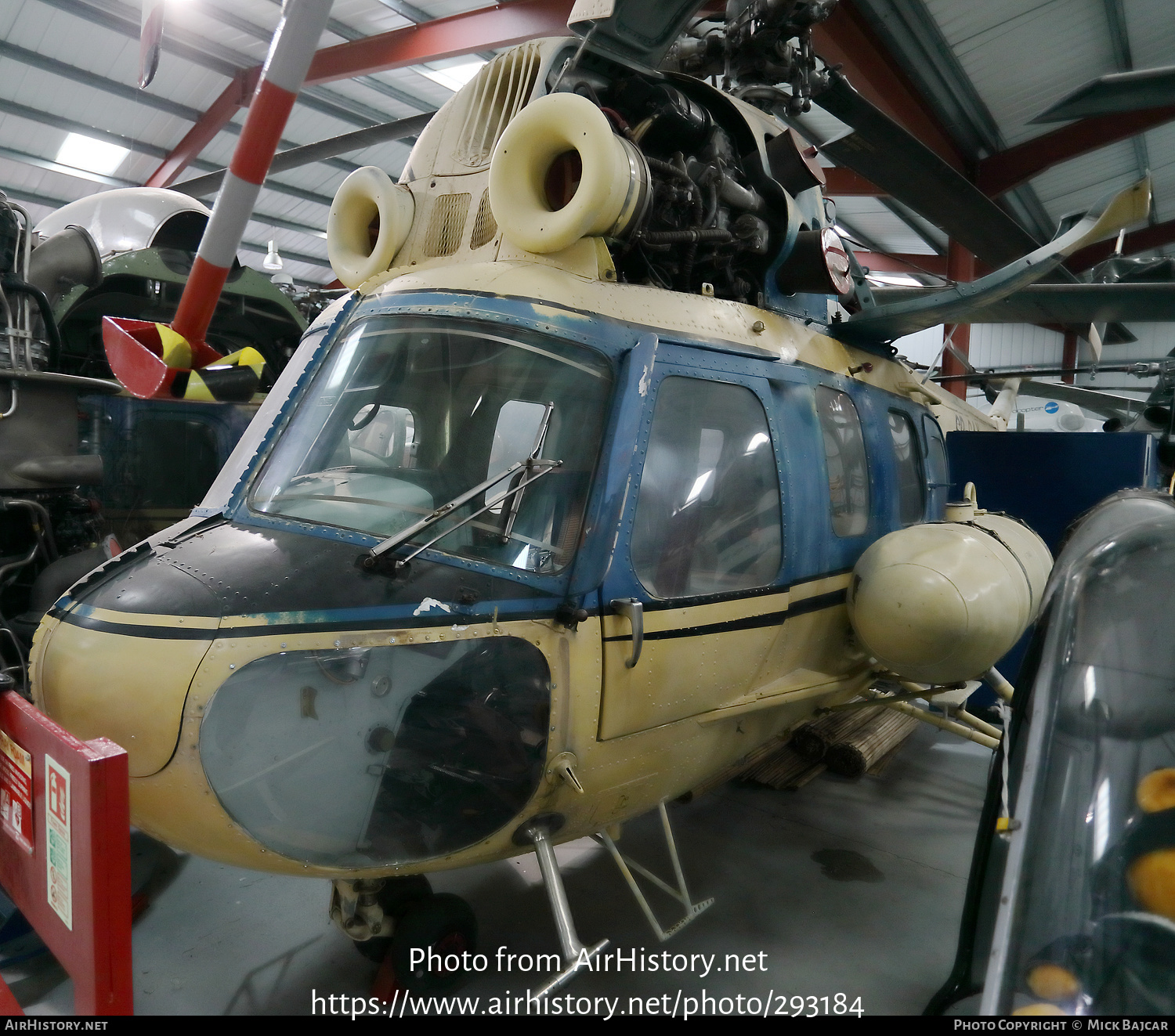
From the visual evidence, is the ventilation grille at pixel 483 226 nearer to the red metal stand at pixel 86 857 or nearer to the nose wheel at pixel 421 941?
the red metal stand at pixel 86 857

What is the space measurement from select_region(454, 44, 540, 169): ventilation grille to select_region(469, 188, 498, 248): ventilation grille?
20 cm

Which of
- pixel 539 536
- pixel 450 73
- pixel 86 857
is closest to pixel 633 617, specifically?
pixel 539 536

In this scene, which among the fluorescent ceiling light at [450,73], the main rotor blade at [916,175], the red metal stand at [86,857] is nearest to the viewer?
the red metal stand at [86,857]

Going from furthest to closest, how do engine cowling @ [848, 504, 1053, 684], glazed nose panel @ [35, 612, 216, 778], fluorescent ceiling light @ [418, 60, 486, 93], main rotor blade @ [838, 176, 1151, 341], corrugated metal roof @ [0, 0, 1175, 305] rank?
fluorescent ceiling light @ [418, 60, 486, 93]
corrugated metal roof @ [0, 0, 1175, 305]
main rotor blade @ [838, 176, 1151, 341]
engine cowling @ [848, 504, 1053, 684]
glazed nose panel @ [35, 612, 216, 778]

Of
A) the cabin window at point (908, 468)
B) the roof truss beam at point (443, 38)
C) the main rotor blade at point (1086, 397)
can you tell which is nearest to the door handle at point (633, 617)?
the cabin window at point (908, 468)

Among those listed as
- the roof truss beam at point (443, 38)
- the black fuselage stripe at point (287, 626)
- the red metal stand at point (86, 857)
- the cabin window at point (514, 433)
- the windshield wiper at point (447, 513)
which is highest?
the roof truss beam at point (443, 38)

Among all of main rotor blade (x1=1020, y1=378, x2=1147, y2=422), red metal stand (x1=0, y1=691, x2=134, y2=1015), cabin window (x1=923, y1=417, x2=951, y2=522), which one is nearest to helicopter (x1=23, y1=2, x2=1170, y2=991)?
red metal stand (x1=0, y1=691, x2=134, y2=1015)

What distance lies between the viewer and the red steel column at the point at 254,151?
3430 millimetres

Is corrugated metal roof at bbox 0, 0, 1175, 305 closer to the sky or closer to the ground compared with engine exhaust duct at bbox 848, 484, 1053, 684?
closer to the sky

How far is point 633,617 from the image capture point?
7.77 ft

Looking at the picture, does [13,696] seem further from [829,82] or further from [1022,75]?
[1022,75]

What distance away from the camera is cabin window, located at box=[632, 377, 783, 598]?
101 inches

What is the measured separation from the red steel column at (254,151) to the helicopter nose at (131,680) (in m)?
2.30

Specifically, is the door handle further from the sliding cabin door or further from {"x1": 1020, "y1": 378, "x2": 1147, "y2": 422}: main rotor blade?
{"x1": 1020, "y1": 378, "x2": 1147, "y2": 422}: main rotor blade
